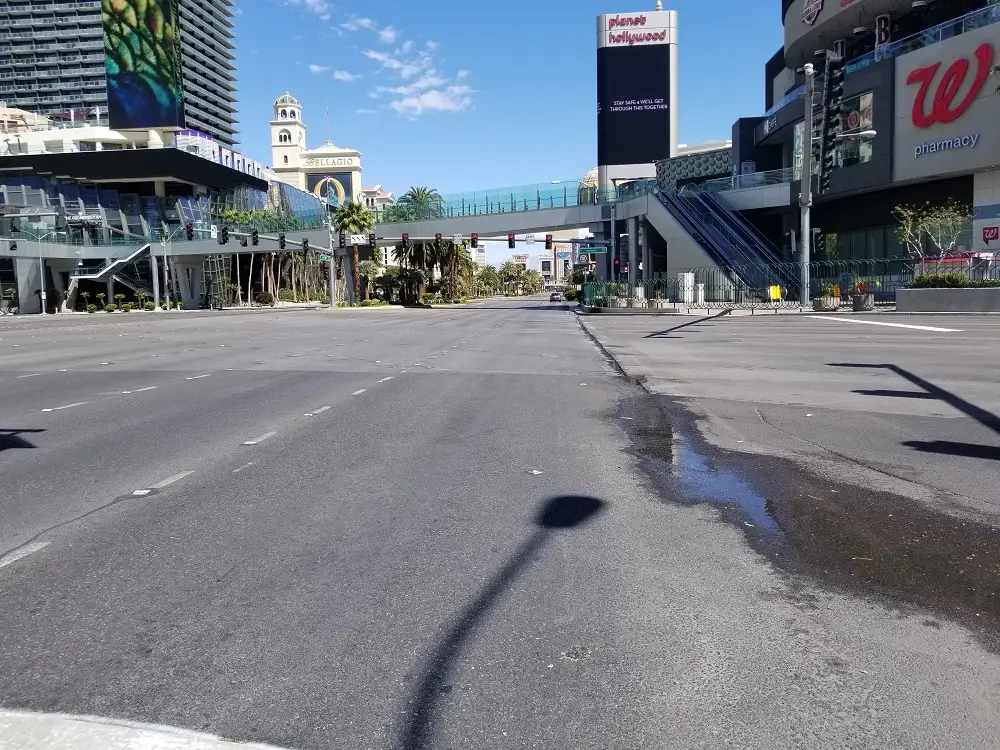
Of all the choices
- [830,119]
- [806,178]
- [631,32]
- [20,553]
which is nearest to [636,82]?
[631,32]

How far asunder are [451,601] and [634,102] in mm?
76287

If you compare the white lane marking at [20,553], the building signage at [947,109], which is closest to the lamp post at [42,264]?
the building signage at [947,109]

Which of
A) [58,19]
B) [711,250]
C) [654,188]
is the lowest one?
[711,250]

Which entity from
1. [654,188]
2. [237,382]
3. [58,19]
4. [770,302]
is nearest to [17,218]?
[654,188]

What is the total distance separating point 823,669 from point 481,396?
30.7 ft

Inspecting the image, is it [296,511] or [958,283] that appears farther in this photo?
[958,283]

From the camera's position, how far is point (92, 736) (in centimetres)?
322

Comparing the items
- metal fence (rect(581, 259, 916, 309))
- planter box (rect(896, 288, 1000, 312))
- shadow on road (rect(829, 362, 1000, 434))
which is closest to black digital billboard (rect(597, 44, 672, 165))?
metal fence (rect(581, 259, 916, 309))

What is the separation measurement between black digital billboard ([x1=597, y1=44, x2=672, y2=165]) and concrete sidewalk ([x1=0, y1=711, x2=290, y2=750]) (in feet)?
251

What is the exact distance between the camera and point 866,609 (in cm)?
443

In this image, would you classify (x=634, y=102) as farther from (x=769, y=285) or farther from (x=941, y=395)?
(x=941, y=395)

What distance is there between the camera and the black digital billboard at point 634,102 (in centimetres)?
7475

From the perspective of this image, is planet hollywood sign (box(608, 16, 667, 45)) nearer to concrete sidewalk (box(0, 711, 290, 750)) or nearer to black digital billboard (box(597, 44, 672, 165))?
black digital billboard (box(597, 44, 672, 165))

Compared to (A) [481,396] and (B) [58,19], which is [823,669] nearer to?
(A) [481,396]
